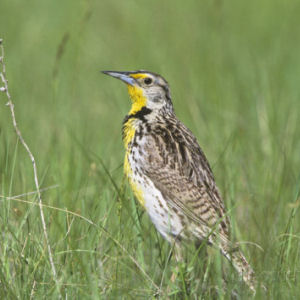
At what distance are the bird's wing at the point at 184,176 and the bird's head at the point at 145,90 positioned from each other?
0.31 metres

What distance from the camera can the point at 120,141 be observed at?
20.9 feet

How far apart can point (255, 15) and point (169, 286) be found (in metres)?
6.26

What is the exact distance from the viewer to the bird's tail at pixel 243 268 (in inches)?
143

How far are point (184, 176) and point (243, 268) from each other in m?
0.70

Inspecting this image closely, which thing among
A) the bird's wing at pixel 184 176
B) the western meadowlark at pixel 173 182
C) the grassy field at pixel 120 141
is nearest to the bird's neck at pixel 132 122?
the western meadowlark at pixel 173 182

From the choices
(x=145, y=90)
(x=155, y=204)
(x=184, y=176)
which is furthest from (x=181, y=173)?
(x=145, y=90)

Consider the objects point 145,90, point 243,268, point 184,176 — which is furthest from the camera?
point 145,90

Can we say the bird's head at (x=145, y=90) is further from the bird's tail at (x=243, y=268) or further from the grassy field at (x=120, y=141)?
the bird's tail at (x=243, y=268)

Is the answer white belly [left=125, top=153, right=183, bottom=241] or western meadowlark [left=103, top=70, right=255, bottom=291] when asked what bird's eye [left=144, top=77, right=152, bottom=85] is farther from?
white belly [left=125, top=153, right=183, bottom=241]

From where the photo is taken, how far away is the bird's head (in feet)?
15.8

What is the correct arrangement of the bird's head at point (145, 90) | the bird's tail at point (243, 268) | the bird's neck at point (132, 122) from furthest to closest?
the bird's head at point (145, 90), the bird's neck at point (132, 122), the bird's tail at point (243, 268)

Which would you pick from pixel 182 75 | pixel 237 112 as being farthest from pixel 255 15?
pixel 237 112

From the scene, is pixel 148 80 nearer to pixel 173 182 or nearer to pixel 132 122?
pixel 132 122

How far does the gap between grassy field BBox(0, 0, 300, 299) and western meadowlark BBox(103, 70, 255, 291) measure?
0.30ft
